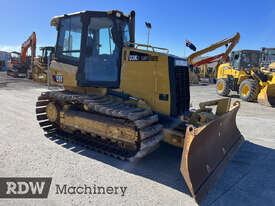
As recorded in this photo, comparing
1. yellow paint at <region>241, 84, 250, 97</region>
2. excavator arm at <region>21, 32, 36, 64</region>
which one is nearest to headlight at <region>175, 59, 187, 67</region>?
yellow paint at <region>241, 84, 250, 97</region>

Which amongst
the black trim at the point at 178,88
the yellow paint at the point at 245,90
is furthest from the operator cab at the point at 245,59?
the black trim at the point at 178,88

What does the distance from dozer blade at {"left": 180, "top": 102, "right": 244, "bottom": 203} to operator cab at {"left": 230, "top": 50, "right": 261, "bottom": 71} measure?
12239mm

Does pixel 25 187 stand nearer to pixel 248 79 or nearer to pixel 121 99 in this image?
pixel 121 99

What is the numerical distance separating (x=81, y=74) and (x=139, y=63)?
1.43 metres

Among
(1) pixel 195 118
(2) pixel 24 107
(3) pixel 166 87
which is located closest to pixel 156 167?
(1) pixel 195 118

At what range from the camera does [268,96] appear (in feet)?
38.9

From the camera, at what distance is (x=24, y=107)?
873 cm

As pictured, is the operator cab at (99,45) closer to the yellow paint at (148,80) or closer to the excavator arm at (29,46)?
the yellow paint at (148,80)

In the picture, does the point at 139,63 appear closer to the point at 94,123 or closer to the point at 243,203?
the point at 94,123

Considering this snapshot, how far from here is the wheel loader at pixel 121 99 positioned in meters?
3.95

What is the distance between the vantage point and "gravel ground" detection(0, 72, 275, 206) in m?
3.00

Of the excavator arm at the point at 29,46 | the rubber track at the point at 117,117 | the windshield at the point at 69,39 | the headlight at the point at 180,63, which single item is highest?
the excavator arm at the point at 29,46

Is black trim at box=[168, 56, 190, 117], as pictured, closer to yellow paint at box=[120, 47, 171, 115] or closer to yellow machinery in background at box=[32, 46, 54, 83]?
yellow paint at box=[120, 47, 171, 115]

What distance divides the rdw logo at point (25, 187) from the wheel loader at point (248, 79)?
12.2 metres
